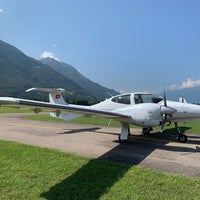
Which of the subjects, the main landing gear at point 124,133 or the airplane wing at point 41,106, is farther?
the main landing gear at point 124,133

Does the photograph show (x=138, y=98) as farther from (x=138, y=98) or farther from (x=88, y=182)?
(x=88, y=182)

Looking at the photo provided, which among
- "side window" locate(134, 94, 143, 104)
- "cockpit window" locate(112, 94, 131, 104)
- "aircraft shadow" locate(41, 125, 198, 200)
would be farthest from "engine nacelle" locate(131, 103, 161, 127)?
"cockpit window" locate(112, 94, 131, 104)

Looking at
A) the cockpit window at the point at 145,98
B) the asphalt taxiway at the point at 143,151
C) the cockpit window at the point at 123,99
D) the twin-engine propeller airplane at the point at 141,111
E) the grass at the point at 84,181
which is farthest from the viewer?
the cockpit window at the point at 123,99

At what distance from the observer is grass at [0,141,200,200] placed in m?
5.58

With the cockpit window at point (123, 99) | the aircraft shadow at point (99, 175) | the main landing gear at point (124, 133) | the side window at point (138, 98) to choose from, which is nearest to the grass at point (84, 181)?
the aircraft shadow at point (99, 175)

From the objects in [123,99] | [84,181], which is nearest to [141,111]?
[123,99]

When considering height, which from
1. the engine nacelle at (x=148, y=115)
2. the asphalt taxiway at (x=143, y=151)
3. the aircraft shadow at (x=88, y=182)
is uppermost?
the engine nacelle at (x=148, y=115)

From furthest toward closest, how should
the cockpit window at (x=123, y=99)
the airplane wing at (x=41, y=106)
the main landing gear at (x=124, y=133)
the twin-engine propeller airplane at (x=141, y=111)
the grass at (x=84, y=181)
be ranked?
the cockpit window at (x=123, y=99)
the main landing gear at (x=124, y=133)
the twin-engine propeller airplane at (x=141, y=111)
the airplane wing at (x=41, y=106)
the grass at (x=84, y=181)

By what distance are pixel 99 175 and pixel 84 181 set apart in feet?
1.94

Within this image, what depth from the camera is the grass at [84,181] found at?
18.3 ft

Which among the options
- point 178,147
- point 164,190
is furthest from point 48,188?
point 178,147

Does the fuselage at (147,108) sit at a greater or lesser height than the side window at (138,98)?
lesser

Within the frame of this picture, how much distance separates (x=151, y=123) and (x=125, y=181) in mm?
4714

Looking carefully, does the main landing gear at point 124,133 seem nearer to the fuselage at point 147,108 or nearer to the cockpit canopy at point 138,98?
the fuselage at point 147,108
